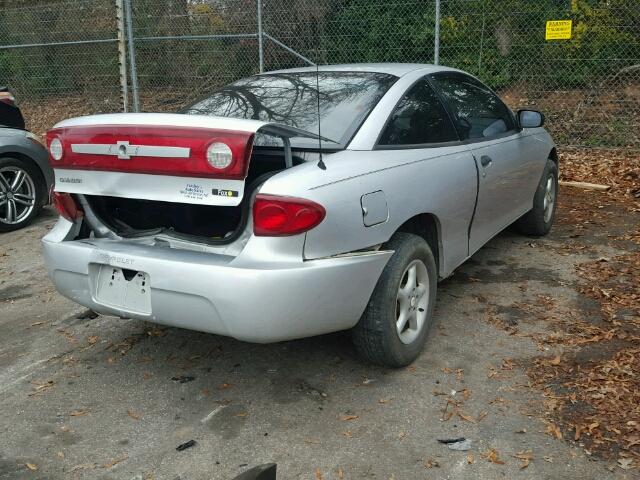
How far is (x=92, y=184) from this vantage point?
10.7ft

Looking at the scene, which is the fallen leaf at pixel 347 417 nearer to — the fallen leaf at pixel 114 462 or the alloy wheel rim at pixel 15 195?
the fallen leaf at pixel 114 462

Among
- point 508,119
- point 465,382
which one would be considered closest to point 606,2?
point 508,119

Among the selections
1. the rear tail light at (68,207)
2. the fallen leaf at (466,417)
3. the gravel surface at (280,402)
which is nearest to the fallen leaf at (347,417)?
the gravel surface at (280,402)

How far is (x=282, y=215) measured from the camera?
9.46 ft

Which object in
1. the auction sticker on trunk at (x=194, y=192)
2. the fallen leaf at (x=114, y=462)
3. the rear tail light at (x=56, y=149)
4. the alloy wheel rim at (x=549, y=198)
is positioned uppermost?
the rear tail light at (x=56, y=149)

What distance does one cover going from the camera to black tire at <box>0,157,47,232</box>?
6.71 meters

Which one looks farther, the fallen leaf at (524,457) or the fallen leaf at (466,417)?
the fallen leaf at (466,417)

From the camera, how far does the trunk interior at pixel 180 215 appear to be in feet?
10.9

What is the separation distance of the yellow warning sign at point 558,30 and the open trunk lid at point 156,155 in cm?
742

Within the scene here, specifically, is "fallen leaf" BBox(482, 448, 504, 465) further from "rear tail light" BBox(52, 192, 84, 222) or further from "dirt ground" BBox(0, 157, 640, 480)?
"rear tail light" BBox(52, 192, 84, 222)

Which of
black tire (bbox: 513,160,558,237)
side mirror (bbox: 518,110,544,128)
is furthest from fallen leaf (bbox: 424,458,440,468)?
black tire (bbox: 513,160,558,237)

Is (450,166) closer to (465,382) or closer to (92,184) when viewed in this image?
(465,382)

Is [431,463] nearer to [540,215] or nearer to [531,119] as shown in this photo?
[531,119]

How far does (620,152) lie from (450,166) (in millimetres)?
6364
